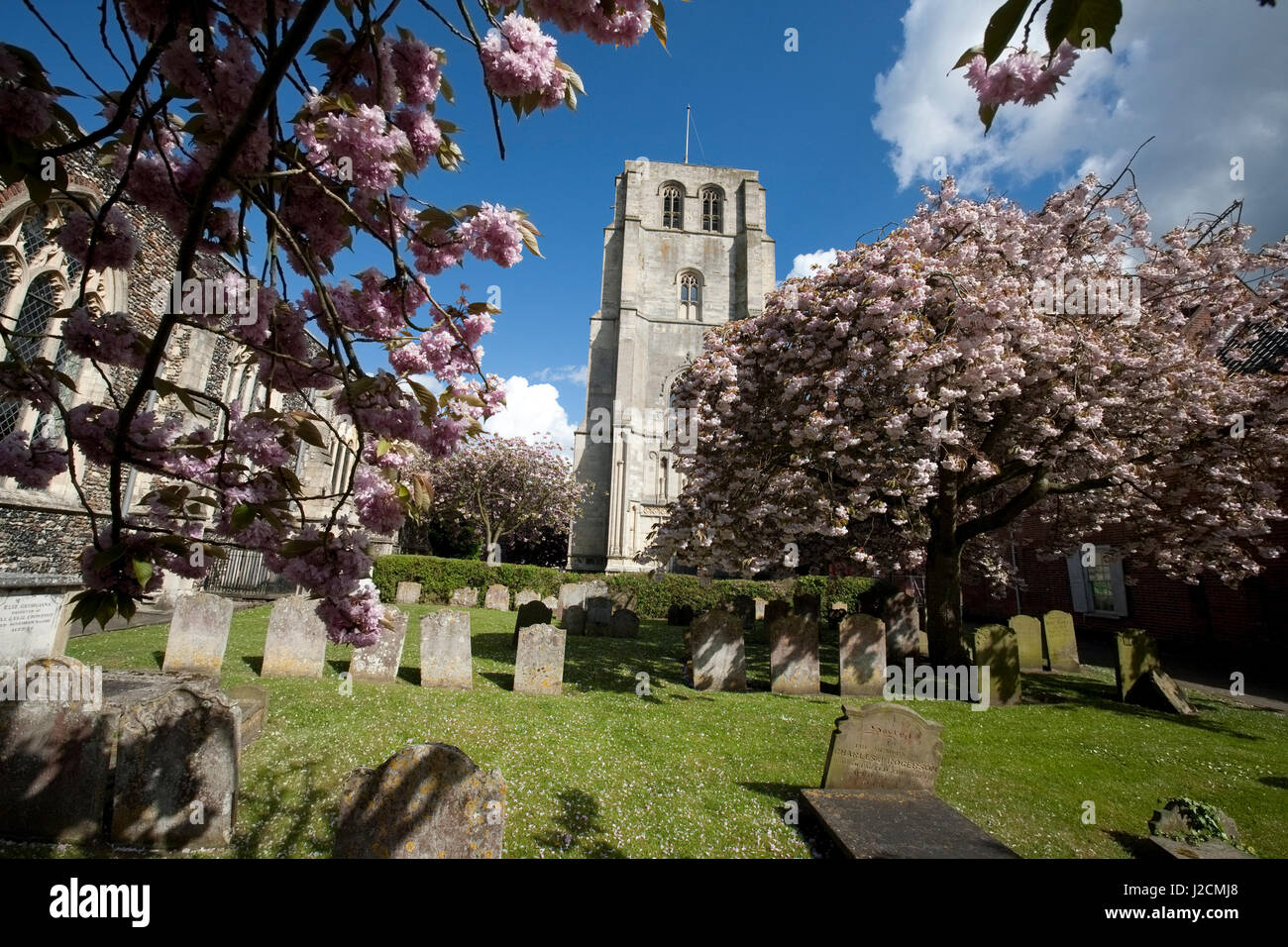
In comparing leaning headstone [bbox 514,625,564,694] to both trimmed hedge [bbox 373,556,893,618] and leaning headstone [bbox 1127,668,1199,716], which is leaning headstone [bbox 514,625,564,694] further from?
trimmed hedge [bbox 373,556,893,618]

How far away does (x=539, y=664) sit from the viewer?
27.4 feet

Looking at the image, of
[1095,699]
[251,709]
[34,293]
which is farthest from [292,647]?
[1095,699]

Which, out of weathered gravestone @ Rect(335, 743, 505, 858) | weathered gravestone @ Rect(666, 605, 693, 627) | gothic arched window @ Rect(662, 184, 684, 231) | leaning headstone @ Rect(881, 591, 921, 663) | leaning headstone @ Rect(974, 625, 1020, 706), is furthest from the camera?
gothic arched window @ Rect(662, 184, 684, 231)

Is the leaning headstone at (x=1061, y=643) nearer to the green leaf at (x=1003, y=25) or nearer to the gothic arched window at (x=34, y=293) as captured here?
the green leaf at (x=1003, y=25)

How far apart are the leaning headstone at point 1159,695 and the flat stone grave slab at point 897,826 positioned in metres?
6.84

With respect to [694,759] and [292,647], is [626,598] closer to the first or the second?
[292,647]

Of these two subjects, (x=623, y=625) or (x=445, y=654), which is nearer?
(x=445, y=654)

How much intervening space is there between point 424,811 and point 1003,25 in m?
3.33

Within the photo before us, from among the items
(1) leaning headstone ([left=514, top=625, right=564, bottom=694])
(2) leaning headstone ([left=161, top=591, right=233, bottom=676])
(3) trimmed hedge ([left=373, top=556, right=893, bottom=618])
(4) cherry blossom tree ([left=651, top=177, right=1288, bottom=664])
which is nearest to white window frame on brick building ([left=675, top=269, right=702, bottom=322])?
(3) trimmed hedge ([left=373, top=556, right=893, bottom=618])

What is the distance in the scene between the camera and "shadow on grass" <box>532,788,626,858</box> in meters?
3.96

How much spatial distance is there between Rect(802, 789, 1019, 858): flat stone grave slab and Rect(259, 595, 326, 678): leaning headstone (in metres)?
6.95

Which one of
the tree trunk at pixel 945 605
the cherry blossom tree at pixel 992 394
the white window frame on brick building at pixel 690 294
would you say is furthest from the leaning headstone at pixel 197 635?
the white window frame on brick building at pixel 690 294

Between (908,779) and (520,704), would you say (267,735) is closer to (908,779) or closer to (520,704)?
(520,704)
